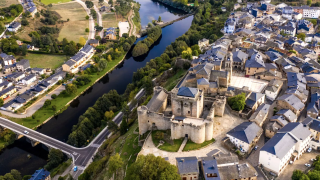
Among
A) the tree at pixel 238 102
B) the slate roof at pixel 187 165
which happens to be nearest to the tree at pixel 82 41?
the tree at pixel 238 102

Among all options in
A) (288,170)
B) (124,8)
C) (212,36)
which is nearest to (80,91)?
(212,36)

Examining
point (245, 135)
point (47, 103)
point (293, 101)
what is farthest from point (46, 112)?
point (293, 101)

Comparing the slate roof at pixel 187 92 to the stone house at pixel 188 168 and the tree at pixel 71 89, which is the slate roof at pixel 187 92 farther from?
the tree at pixel 71 89

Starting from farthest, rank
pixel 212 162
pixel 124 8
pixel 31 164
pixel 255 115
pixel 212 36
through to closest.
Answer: pixel 124 8 → pixel 212 36 → pixel 31 164 → pixel 255 115 → pixel 212 162

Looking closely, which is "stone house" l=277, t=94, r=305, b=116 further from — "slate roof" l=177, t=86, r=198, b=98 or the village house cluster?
"slate roof" l=177, t=86, r=198, b=98

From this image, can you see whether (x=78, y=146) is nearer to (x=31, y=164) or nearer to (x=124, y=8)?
(x=31, y=164)

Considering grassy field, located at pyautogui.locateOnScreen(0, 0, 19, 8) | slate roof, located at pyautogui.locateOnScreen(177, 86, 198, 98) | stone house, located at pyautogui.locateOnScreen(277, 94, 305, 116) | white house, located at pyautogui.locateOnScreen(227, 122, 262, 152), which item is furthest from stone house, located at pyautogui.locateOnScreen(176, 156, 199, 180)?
grassy field, located at pyautogui.locateOnScreen(0, 0, 19, 8)
